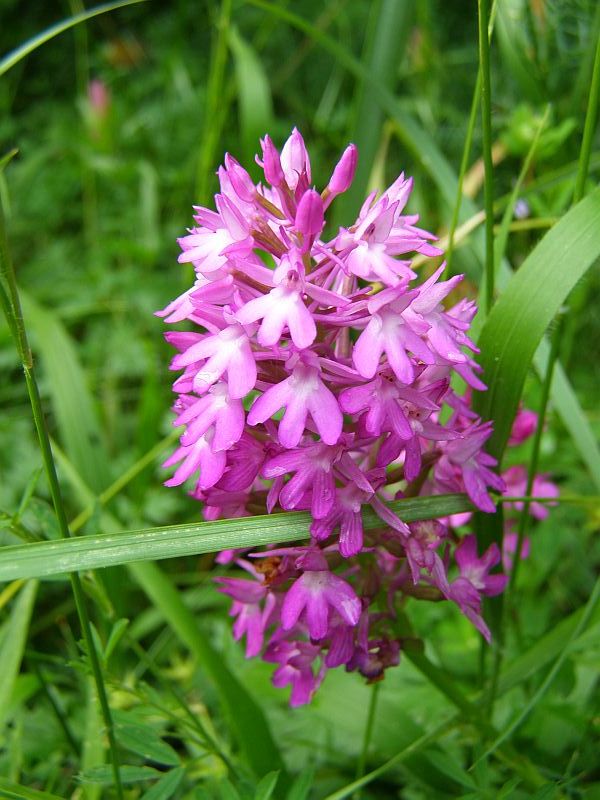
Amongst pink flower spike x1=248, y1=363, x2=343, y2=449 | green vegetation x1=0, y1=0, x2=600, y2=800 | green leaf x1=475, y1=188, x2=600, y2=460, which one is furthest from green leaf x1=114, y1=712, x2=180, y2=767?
green leaf x1=475, y1=188, x2=600, y2=460

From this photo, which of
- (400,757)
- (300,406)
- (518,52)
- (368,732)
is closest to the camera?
(300,406)

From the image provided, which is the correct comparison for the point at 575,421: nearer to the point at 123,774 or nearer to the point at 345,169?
the point at 345,169

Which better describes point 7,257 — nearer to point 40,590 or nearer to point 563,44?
point 40,590

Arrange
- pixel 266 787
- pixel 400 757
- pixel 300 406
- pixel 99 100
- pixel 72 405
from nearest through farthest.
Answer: pixel 300 406, pixel 266 787, pixel 400 757, pixel 72 405, pixel 99 100

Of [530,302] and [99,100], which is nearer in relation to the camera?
[530,302]

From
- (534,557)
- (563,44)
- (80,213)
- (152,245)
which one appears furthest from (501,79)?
(534,557)

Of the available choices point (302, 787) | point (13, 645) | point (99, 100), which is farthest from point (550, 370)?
point (99, 100)

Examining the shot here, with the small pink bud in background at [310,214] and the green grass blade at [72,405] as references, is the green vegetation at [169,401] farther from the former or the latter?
the small pink bud in background at [310,214]
